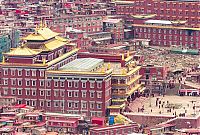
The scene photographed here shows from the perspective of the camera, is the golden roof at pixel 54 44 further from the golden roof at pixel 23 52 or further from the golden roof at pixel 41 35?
the golden roof at pixel 23 52

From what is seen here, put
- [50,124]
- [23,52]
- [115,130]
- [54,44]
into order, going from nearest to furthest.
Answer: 1. [115,130]
2. [50,124]
3. [23,52]
4. [54,44]

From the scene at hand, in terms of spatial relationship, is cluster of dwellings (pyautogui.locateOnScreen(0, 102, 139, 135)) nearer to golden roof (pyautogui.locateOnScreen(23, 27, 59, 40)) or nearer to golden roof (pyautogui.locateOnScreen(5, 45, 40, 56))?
golden roof (pyautogui.locateOnScreen(5, 45, 40, 56))

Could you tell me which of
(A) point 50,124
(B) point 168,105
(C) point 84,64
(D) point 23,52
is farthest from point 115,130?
(D) point 23,52

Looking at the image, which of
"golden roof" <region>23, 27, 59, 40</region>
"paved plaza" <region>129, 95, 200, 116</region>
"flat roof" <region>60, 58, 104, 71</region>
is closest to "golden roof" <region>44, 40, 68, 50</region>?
"golden roof" <region>23, 27, 59, 40</region>

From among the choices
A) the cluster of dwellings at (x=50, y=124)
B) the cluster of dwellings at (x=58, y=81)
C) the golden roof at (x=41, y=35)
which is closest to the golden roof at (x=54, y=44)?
the cluster of dwellings at (x=58, y=81)

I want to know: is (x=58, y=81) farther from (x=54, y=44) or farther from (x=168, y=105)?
(x=168, y=105)

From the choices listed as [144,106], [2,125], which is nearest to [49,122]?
[2,125]
